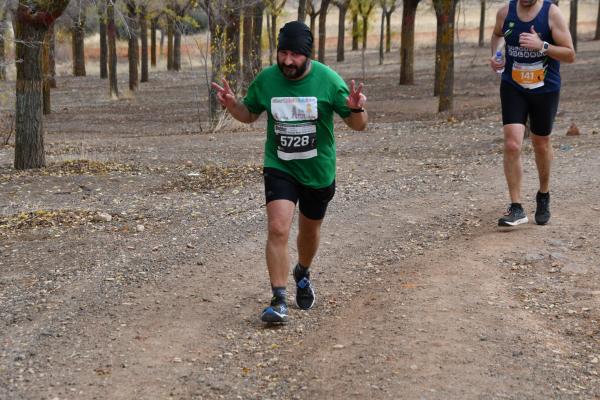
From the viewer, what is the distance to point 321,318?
5.75m

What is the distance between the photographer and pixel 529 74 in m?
7.32

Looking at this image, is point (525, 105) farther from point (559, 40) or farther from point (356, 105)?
point (356, 105)

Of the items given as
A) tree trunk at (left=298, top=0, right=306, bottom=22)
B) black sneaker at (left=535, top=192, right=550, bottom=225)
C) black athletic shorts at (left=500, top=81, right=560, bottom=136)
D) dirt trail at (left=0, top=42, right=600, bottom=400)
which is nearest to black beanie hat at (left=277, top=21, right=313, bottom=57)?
dirt trail at (left=0, top=42, right=600, bottom=400)

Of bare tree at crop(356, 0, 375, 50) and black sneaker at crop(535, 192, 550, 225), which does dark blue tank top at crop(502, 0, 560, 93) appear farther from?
bare tree at crop(356, 0, 375, 50)

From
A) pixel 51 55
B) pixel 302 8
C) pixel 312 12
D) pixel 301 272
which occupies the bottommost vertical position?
pixel 301 272

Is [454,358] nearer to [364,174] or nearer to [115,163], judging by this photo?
[364,174]

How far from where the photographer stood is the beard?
17.2ft

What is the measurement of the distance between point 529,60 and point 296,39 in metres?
2.71

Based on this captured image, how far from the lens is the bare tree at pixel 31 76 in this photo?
11.5 meters

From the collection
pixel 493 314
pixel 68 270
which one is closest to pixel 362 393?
pixel 493 314

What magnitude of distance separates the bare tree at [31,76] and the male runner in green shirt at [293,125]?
662cm

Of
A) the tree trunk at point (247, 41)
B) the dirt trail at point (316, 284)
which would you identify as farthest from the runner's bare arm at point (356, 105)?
the tree trunk at point (247, 41)

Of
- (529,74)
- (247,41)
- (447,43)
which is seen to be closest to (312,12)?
(247,41)

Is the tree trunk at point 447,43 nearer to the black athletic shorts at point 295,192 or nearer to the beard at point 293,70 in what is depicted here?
the black athletic shorts at point 295,192
